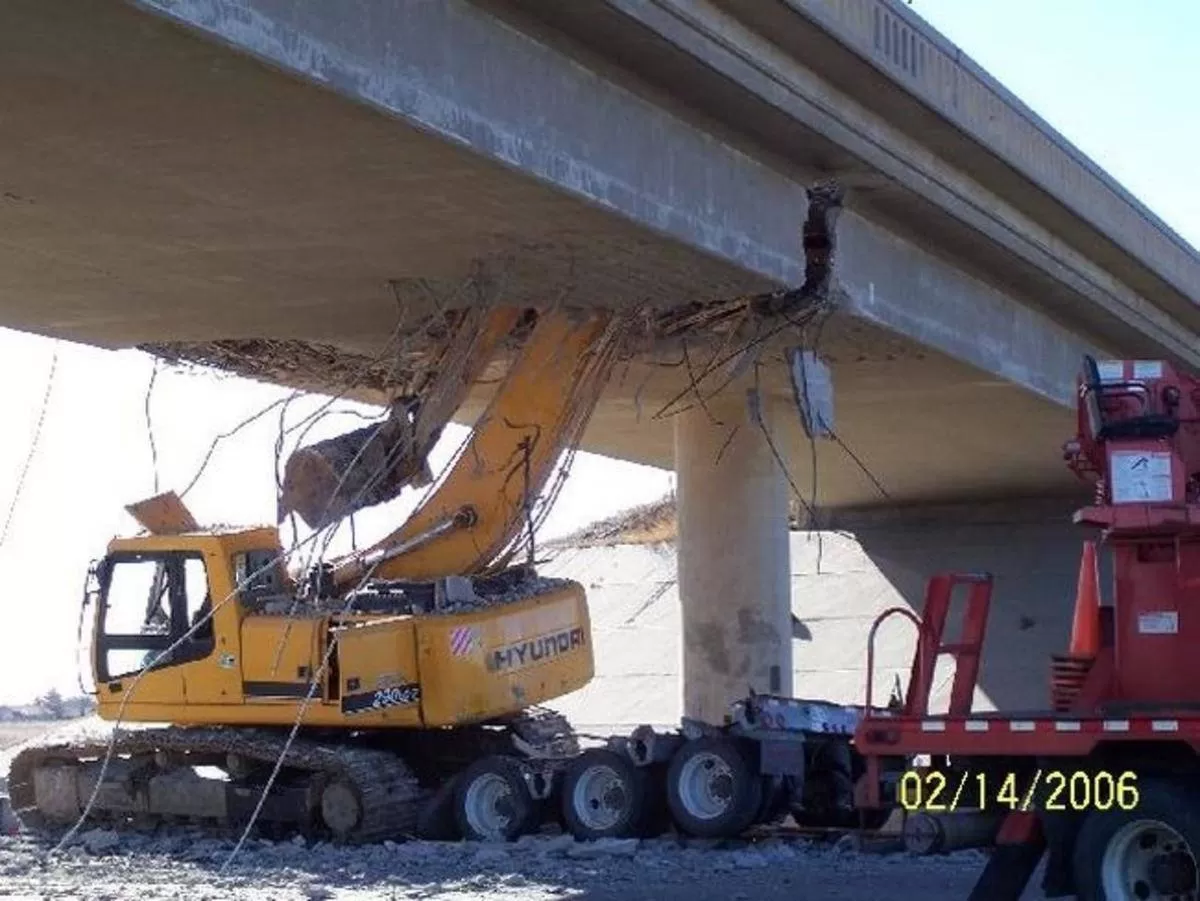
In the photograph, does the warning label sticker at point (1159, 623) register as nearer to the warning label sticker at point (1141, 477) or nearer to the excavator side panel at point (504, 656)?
the warning label sticker at point (1141, 477)

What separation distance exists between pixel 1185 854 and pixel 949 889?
308 cm

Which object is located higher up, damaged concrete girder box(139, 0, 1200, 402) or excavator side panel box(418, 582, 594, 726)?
damaged concrete girder box(139, 0, 1200, 402)

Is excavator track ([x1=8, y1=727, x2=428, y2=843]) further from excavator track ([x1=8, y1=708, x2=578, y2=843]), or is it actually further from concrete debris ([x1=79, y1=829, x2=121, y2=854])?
concrete debris ([x1=79, y1=829, x2=121, y2=854])

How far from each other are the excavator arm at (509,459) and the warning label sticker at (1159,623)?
21.6 feet

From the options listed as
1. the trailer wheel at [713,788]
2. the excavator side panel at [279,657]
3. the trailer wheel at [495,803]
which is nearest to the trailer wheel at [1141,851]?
the trailer wheel at [713,788]

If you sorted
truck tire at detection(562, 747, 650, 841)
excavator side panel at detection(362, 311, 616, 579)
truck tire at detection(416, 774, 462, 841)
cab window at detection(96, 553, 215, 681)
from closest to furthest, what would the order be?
truck tire at detection(562, 747, 650, 841)
truck tire at detection(416, 774, 462, 841)
excavator side panel at detection(362, 311, 616, 579)
cab window at detection(96, 553, 215, 681)

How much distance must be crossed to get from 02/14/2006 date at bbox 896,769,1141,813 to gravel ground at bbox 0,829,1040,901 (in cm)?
170

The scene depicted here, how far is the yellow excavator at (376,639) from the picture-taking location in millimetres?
16906

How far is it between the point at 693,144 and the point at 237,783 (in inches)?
260

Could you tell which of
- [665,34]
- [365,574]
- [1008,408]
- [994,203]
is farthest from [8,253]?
[1008,408]

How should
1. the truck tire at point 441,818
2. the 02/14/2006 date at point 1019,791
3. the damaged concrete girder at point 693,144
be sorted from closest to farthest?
the 02/14/2006 date at point 1019,791 → the damaged concrete girder at point 693,144 → the truck tire at point 441,818

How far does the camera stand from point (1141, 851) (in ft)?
35.9

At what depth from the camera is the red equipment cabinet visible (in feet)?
35.7

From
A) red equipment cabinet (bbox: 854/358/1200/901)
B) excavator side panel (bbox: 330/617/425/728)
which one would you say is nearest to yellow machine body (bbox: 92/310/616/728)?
excavator side panel (bbox: 330/617/425/728)
